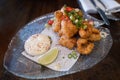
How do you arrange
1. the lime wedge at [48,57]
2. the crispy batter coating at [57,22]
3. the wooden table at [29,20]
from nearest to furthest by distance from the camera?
the wooden table at [29,20] → the lime wedge at [48,57] → the crispy batter coating at [57,22]

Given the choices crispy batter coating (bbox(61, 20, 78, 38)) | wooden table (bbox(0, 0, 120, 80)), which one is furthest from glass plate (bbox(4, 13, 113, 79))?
crispy batter coating (bbox(61, 20, 78, 38))

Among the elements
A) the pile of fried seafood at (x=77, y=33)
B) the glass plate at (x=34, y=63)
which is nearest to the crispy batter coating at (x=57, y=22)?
the pile of fried seafood at (x=77, y=33)

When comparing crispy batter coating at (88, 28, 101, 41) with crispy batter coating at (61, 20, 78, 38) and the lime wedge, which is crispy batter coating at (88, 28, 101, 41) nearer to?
crispy batter coating at (61, 20, 78, 38)

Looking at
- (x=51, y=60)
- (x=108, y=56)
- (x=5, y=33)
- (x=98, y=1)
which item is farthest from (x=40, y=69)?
(x=98, y=1)

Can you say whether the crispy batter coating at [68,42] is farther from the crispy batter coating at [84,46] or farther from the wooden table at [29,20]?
the wooden table at [29,20]

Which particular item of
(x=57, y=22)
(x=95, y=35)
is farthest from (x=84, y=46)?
(x=57, y=22)

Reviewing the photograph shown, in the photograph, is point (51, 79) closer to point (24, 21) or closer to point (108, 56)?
point (108, 56)

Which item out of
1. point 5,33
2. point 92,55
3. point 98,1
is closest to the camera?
point 92,55
